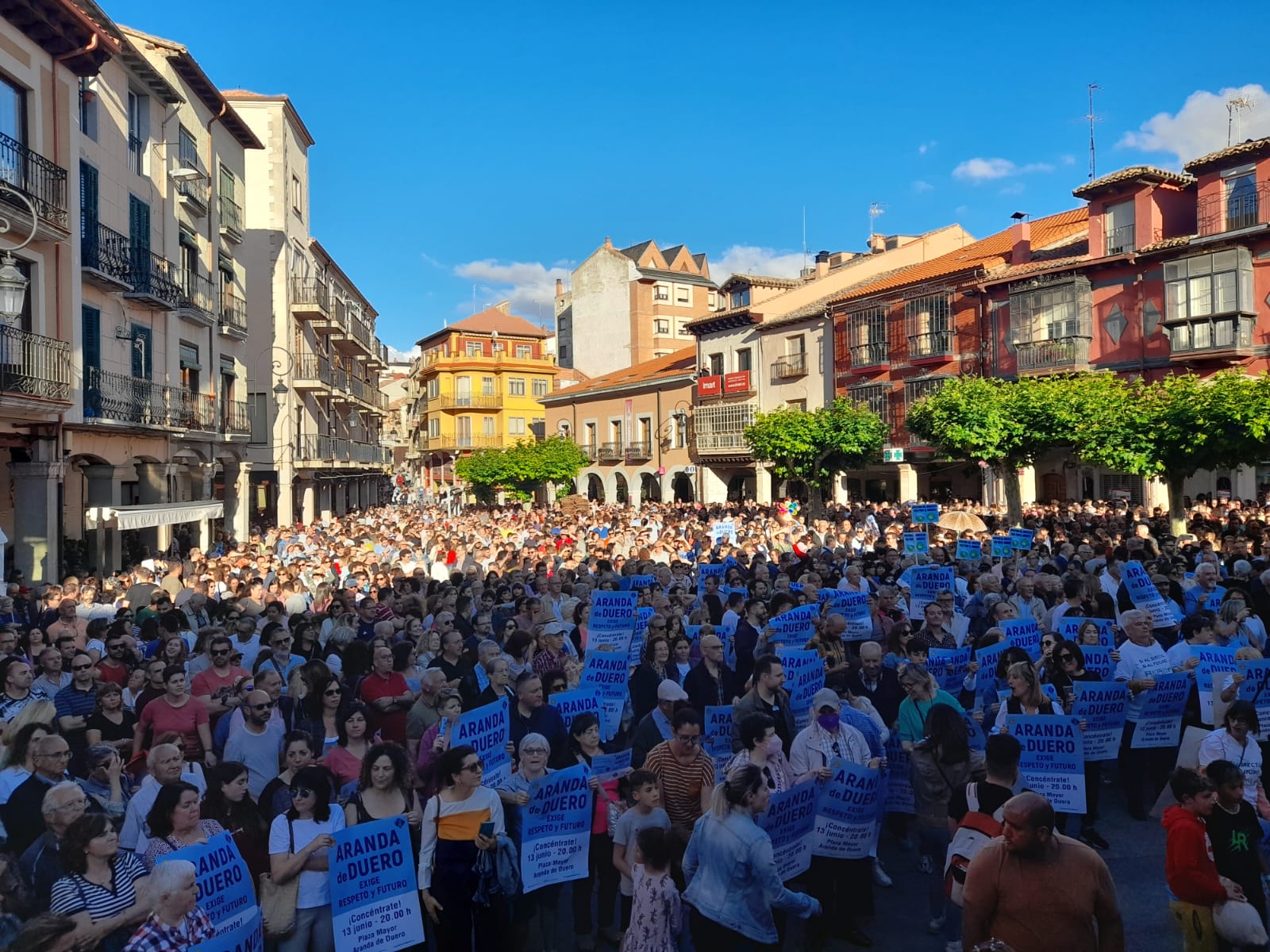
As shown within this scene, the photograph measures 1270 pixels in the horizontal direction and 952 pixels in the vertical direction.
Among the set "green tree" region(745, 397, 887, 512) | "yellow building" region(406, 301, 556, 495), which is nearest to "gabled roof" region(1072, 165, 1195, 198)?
"green tree" region(745, 397, 887, 512)

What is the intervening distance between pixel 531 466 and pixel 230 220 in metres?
24.8

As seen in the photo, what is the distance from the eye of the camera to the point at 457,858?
17.7 ft

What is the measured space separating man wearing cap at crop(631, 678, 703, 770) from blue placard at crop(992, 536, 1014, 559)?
10147mm

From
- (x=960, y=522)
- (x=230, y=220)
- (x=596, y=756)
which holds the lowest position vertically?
(x=596, y=756)

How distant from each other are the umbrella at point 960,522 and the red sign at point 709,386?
76.4ft

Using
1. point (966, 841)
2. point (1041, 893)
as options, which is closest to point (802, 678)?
point (966, 841)

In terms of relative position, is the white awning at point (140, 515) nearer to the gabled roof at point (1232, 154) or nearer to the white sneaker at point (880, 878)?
the white sneaker at point (880, 878)

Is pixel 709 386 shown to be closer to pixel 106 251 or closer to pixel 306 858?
pixel 106 251

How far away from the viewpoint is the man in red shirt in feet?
24.4

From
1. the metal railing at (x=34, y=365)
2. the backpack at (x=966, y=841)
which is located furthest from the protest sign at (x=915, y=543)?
the metal railing at (x=34, y=365)

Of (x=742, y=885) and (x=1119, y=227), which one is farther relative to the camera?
(x=1119, y=227)

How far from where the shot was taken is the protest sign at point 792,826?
5.50 meters

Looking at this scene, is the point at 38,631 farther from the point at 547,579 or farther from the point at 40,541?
the point at 40,541

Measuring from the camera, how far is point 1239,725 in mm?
6039
